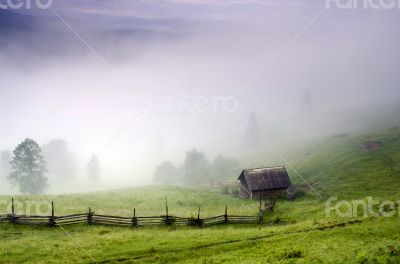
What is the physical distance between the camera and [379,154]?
226ft

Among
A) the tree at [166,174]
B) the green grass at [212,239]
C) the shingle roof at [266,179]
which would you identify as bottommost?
the tree at [166,174]

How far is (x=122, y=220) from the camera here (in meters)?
34.4

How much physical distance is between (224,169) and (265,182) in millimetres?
35763

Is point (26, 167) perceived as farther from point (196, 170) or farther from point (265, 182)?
point (265, 182)

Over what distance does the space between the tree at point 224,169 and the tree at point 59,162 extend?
48.9m

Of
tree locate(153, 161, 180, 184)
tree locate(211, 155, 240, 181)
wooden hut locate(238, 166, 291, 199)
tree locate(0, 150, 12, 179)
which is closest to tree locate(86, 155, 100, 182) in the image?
tree locate(153, 161, 180, 184)

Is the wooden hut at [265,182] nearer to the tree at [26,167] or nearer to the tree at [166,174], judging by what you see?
the tree at [26,167]

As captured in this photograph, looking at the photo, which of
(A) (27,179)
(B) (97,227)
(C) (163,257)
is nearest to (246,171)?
(B) (97,227)

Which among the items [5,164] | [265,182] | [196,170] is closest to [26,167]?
[196,170]

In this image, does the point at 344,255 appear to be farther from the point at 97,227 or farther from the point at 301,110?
the point at 301,110

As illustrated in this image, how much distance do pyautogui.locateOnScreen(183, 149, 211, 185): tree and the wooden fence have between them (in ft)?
179

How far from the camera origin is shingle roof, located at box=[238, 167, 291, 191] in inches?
2320

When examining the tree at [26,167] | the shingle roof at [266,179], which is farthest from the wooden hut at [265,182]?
the tree at [26,167]

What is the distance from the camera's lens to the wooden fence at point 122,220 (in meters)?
32.2
